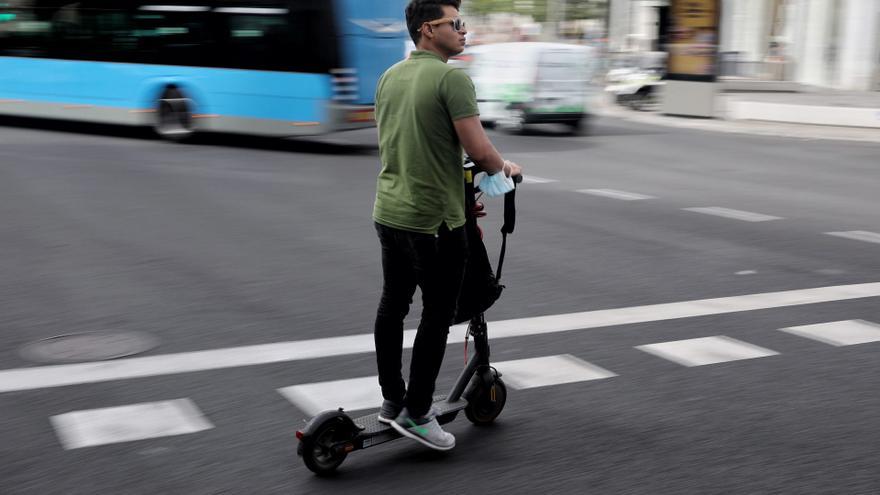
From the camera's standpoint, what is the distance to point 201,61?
18031 mm

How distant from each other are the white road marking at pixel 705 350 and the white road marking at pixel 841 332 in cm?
46

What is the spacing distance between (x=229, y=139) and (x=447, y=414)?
606 inches

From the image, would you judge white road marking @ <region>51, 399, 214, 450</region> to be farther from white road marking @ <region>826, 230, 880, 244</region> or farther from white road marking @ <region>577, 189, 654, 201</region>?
white road marking @ <region>577, 189, 654, 201</region>

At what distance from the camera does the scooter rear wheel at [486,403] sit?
4750 mm

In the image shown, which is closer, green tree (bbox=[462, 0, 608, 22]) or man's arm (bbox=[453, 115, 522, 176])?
man's arm (bbox=[453, 115, 522, 176])

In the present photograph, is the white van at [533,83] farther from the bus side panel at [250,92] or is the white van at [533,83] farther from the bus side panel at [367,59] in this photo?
the bus side panel at [250,92]

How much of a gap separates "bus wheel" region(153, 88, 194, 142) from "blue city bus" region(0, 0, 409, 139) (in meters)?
0.02

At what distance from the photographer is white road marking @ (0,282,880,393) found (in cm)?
559

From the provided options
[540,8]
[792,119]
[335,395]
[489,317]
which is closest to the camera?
[335,395]

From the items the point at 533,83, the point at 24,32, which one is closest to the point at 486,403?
the point at 533,83

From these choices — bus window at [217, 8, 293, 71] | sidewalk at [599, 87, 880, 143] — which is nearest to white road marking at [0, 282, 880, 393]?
bus window at [217, 8, 293, 71]

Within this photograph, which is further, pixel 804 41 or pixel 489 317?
pixel 804 41

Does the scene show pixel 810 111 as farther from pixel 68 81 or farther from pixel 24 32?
pixel 24 32

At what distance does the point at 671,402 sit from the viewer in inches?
205
